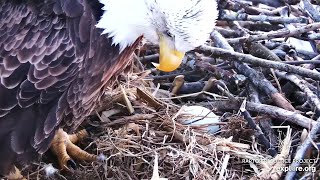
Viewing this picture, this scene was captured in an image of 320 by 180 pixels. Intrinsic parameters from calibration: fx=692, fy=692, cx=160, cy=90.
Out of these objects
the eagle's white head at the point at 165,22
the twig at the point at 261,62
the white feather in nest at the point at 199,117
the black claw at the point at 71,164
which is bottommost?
the black claw at the point at 71,164

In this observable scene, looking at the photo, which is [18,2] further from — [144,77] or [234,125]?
[234,125]

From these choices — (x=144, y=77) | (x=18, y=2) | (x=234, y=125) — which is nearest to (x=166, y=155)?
(x=234, y=125)

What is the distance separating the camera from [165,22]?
10.9 feet

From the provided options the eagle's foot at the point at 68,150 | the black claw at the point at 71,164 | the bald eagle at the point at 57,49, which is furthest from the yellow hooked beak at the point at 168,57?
the black claw at the point at 71,164

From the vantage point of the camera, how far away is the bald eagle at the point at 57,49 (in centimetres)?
324

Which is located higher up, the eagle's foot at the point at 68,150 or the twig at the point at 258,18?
the twig at the point at 258,18

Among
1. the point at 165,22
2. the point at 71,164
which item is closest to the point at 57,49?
the point at 165,22

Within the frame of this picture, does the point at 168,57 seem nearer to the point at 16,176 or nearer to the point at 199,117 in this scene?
the point at 199,117

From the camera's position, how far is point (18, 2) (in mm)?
3340

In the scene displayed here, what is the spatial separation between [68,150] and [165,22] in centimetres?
99

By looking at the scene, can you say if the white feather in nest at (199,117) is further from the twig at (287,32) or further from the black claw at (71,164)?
the black claw at (71,164)

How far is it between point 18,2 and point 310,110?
163 centimetres

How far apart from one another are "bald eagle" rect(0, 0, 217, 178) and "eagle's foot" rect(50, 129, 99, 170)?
0.40m

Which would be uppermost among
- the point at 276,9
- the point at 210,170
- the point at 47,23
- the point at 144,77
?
the point at 47,23
